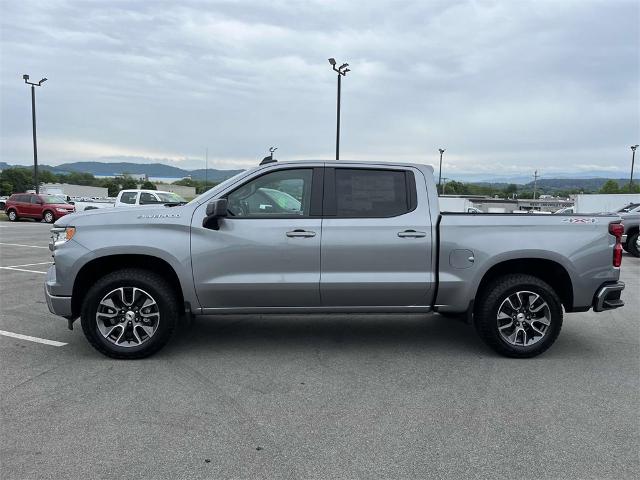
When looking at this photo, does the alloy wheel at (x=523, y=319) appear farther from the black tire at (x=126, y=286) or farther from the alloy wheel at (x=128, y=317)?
the alloy wheel at (x=128, y=317)

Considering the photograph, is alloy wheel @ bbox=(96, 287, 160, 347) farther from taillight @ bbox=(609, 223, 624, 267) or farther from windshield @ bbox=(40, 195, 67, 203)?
windshield @ bbox=(40, 195, 67, 203)

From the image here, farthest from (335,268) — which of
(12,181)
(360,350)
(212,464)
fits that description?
(12,181)

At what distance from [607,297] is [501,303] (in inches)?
42.1

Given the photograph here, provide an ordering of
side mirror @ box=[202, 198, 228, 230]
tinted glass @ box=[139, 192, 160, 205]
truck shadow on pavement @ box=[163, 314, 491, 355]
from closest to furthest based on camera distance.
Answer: side mirror @ box=[202, 198, 228, 230] → truck shadow on pavement @ box=[163, 314, 491, 355] → tinted glass @ box=[139, 192, 160, 205]

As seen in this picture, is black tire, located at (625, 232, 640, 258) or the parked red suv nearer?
black tire, located at (625, 232, 640, 258)

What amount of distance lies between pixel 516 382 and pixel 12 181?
117360 mm

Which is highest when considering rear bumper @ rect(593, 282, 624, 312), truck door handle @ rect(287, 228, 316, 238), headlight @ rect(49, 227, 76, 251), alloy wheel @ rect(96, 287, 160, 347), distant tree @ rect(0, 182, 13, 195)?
truck door handle @ rect(287, 228, 316, 238)

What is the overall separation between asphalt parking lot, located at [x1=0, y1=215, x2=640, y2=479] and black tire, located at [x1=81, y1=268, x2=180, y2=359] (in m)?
0.12

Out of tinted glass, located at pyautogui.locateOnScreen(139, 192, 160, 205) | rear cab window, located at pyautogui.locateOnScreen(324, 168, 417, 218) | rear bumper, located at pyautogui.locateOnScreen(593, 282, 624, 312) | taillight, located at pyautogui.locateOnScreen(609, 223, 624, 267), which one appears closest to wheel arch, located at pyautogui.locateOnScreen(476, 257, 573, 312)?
rear bumper, located at pyautogui.locateOnScreen(593, 282, 624, 312)

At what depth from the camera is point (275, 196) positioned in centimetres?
499

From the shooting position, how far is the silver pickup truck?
4773mm

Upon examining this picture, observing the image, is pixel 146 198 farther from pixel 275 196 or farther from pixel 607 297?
pixel 607 297

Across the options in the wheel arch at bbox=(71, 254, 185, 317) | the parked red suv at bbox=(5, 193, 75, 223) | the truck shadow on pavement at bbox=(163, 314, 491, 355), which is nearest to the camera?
the wheel arch at bbox=(71, 254, 185, 317)

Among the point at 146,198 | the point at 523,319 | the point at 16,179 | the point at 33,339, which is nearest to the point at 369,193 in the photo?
the point at 523,319
